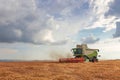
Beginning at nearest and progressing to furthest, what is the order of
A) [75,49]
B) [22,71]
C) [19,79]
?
[19,79] < [22,71] < [75,49]

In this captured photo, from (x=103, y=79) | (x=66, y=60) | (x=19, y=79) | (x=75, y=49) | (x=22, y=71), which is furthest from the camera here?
(x=75, y=49)

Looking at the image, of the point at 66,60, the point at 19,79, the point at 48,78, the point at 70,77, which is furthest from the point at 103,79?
the point at 66,60

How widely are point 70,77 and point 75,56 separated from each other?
24.9 metres

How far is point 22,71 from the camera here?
94.7 ft

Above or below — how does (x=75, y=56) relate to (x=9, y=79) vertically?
above

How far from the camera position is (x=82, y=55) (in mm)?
48500

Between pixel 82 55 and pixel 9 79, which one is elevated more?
pixel 82 55

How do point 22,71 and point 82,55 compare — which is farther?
point 82,55

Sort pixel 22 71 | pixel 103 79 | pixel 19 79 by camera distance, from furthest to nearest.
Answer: pixel 22 71 → pixel 103 79 → pixel 19 79

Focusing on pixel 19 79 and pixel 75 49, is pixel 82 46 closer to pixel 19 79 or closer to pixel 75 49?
pixel 75 49

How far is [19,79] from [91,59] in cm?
2860

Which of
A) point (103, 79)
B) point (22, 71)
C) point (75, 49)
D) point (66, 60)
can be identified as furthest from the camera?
point (75, 49)

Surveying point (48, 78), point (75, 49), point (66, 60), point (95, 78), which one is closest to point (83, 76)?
point (95, 78)

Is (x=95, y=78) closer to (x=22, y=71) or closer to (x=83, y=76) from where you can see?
(x=83, y=76)
